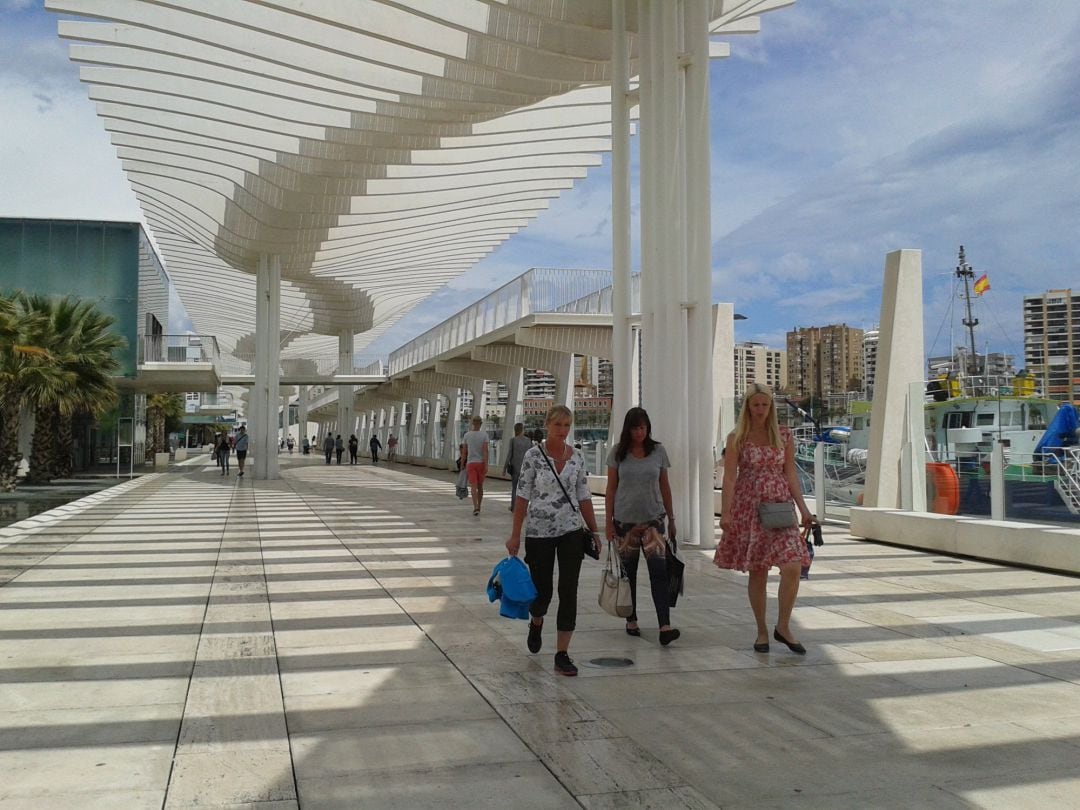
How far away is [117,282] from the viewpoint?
113ft

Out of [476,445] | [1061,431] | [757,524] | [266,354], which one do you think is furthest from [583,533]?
[266,354]

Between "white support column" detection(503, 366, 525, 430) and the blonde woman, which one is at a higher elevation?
"white support column" detection(503, 366, 525, 430)

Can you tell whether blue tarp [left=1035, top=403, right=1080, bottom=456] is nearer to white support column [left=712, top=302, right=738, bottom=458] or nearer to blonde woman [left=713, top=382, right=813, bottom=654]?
blonde woman [left=713, top=382, right=813, bottom=654]

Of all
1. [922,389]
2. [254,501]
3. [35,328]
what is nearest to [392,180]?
[254,501]

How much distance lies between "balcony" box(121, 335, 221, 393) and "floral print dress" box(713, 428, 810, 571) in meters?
32.0

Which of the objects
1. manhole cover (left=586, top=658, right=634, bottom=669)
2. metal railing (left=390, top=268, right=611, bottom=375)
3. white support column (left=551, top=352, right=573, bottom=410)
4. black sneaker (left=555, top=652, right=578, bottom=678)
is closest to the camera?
black sneaker (left=555, top=652, right=578, bottom=678)

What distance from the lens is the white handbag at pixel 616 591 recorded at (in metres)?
6.20

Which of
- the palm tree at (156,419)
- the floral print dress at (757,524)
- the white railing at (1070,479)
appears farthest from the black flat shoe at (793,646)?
the palm tree at (156,419)

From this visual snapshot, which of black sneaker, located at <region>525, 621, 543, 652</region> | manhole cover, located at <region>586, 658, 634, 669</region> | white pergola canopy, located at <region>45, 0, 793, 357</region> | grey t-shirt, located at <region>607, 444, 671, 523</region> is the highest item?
white pergola canopy, located at <region>45, 0, 793, 357</region>

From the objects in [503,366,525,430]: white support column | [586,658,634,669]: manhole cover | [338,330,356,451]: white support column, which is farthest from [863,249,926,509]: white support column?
[338,330,356,451]: white support column

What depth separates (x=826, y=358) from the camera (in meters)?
99.0

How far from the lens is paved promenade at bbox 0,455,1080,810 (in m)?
3.86

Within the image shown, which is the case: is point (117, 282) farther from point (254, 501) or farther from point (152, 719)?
point (152, 719)

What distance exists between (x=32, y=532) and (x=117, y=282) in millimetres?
22314
